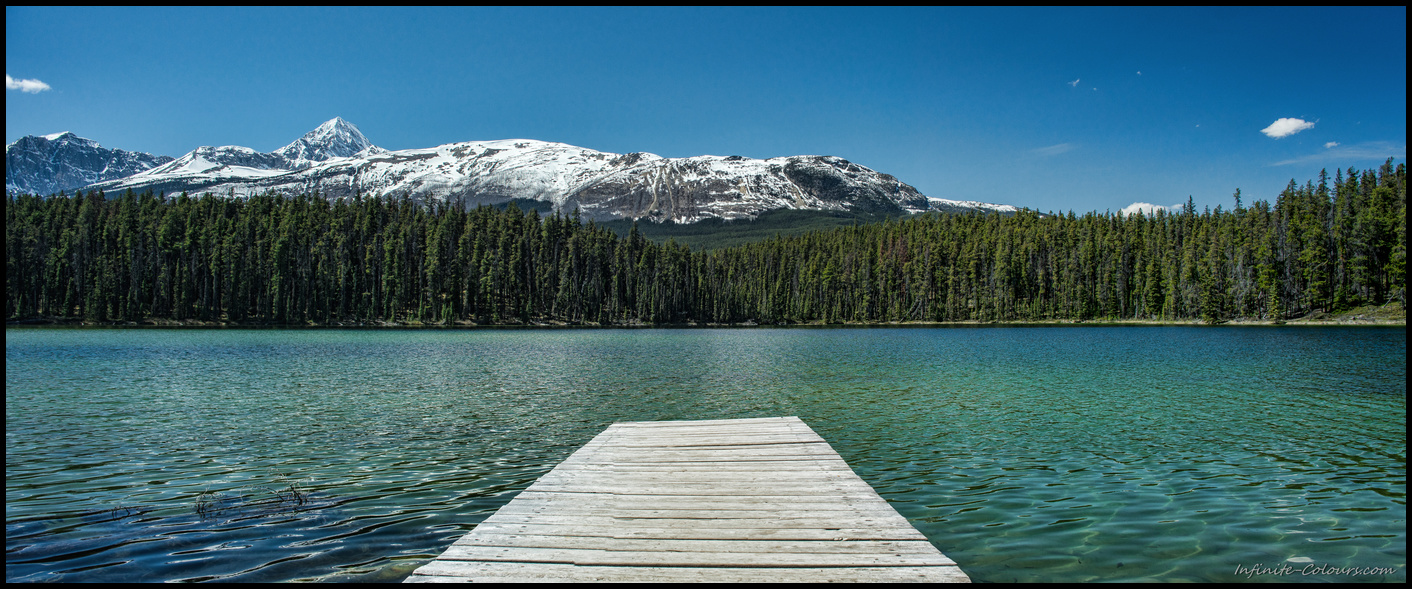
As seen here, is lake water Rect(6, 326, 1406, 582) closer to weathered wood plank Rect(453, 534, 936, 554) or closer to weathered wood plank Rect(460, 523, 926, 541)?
weathered wood plank Rect(460, 523, 926, 541)

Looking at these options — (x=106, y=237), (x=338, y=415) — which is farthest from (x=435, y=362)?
(x=106, y=237)

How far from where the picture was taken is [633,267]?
492 feet

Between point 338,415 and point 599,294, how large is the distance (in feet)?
396

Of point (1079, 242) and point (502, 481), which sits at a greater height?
point (1079, 242)

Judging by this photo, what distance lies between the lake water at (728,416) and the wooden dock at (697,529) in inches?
64.3

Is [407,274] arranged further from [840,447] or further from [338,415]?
[840,447]

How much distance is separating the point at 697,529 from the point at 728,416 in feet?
40.9

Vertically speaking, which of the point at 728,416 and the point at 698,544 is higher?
the point at 698,544

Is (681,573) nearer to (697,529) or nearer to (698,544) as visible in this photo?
(698,544)

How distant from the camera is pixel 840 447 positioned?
51.5 feet

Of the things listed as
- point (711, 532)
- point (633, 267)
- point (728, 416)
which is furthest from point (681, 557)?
point (633, 267)

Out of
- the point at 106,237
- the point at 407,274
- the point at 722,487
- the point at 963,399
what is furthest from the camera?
the point at 407,274

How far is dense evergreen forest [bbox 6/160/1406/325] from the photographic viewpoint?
109 m

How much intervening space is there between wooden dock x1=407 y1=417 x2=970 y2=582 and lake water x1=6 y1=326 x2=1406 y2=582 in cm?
163
